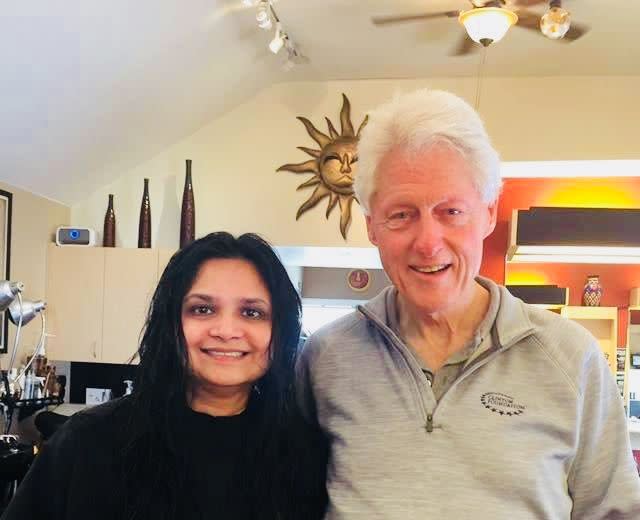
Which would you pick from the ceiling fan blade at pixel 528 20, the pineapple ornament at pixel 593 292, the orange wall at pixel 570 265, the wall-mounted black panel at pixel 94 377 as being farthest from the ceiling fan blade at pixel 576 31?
the wall-mounted black panel at pixel 94 377

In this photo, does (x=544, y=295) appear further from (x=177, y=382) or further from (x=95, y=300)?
(x=177, y=382)

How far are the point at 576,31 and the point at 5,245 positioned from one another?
11.3ft

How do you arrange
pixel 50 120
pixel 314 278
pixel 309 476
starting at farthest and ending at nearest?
pixel 314 278
pixel 50 120
pixel 309 476

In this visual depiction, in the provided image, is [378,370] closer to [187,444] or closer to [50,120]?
[187,444]

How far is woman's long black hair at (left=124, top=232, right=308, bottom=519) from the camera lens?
4.34 ft

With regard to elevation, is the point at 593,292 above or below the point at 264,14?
below

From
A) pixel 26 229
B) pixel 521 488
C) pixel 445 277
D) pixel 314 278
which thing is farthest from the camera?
pixel 314 278

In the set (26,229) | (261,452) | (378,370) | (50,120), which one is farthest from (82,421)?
(26,229)

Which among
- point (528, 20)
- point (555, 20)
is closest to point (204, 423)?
point (555, 20)

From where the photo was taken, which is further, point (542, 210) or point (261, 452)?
point (542, 210)

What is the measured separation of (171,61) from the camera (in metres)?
3.52

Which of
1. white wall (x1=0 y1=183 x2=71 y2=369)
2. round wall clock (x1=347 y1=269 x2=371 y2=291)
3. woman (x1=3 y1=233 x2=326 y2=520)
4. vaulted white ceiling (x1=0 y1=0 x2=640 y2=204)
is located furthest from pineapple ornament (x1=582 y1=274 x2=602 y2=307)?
white wall (x1=0 y1=183 x2=71 y2=369)

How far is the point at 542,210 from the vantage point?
421cm

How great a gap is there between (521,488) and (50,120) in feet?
10.00
